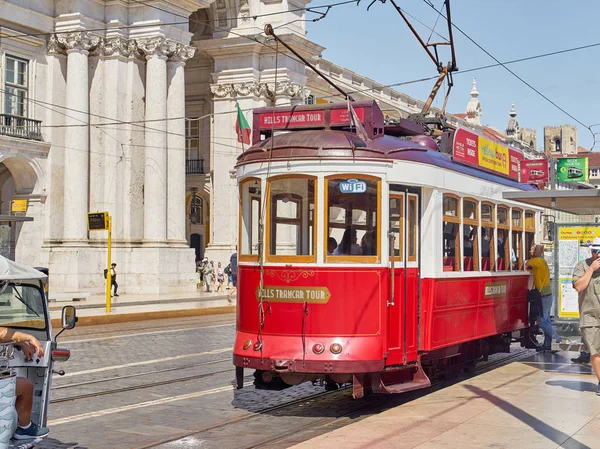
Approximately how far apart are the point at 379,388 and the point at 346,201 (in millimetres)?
2011

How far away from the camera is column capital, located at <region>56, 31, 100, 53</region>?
33.3m

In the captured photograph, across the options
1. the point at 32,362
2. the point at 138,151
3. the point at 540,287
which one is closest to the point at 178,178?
the point at 138,151

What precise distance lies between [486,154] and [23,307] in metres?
7.66

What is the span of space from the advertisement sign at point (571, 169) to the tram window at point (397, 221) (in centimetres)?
1014

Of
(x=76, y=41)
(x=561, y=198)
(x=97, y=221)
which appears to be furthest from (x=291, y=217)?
(x=76, y=41)

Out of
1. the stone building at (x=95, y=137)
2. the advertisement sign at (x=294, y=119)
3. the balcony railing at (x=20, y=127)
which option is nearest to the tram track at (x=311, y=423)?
the advertisement sign at (x=294, y=119)

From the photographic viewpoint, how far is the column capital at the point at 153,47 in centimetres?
3484

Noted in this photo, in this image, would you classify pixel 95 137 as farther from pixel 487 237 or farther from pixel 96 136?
pixel 487 237

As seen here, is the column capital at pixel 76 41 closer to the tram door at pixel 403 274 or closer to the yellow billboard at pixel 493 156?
the yellow billboard at pixel 493 156

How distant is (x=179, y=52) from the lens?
36062 millimetres

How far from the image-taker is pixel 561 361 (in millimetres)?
14492

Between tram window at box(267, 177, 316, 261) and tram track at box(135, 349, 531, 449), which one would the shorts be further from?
tram window at box(267, 177, 316, 261)

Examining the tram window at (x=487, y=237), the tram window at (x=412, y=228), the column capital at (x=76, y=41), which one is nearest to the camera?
the tram window at (x=412, y=228)

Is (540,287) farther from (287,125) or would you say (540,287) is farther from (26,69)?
(26,69)
